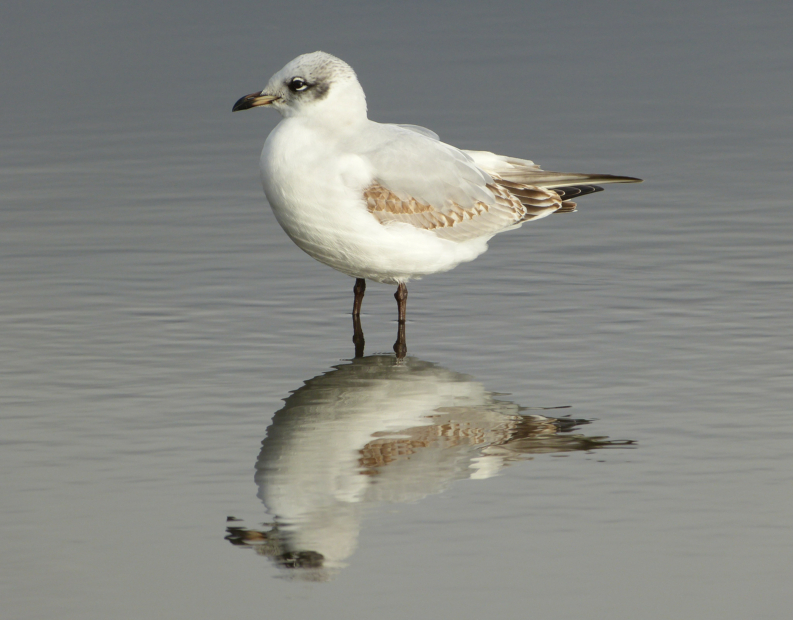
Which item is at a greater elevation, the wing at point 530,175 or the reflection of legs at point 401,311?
the wing at point 530,175

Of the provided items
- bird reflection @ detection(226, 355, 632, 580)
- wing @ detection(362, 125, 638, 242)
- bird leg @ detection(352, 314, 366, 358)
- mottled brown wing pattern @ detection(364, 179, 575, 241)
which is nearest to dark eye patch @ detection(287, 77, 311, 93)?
wing @ detection(362, 125, 638, 242)

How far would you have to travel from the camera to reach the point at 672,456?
964cm

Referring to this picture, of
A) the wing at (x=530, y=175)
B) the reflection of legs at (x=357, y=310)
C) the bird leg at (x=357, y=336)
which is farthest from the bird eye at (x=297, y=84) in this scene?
the wing at (x=530, y=175)

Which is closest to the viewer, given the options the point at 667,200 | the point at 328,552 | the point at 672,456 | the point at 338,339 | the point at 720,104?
the point at 328,552

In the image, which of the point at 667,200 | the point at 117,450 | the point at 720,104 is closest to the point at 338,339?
the point at 117,450

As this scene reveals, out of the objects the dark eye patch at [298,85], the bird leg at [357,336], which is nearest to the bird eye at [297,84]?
the dark eye patch at [298,85]

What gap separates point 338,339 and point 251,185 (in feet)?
16.9

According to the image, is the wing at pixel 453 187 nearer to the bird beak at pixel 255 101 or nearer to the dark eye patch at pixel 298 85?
the dark eye patch at pixel 298 85

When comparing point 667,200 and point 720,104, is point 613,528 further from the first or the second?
point 720,104

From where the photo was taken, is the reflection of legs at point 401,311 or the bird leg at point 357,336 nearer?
the bird leg at point 357,336

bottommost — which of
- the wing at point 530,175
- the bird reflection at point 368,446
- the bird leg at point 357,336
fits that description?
the bird reflection at point 368,446

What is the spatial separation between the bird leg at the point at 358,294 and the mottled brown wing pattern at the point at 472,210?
805 mm

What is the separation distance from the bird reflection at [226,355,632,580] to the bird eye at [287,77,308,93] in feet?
7.48

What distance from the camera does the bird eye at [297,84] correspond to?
1236 centimetres
